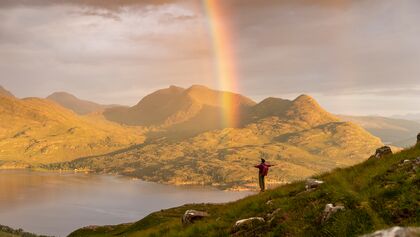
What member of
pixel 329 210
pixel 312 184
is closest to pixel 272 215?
pixel 329 210

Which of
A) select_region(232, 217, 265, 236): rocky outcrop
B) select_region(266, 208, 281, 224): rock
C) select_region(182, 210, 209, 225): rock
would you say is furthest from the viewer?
select_region(182, 210, 209, 225): rock

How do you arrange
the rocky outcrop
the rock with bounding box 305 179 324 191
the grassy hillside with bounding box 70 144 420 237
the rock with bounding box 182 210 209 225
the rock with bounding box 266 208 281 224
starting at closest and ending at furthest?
1. the grassy hillside with bounding box 70 144 420 237
2. the rocky outcrop
3. the rock with bounding box 266 208 281 224
4. the rock with bounding box 305 179 324 191
5. the rock with bounding box 182 210 209 225

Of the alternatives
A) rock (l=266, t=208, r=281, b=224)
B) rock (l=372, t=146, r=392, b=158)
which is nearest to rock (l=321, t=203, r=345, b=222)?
rock (l=266, t=208, r=281, b=224)

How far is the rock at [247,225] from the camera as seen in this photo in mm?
20203

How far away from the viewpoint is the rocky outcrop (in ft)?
65.4

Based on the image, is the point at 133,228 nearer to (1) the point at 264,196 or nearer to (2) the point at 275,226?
(1) the point at 264,196

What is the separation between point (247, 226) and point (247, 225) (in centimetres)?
7

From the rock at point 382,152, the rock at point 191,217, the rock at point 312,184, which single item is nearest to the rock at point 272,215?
the rock at point 312,184

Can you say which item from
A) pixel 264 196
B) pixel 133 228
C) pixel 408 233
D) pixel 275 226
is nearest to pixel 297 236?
pixel 275 226

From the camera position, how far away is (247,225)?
2069 cm

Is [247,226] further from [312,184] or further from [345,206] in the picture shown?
[312,184]

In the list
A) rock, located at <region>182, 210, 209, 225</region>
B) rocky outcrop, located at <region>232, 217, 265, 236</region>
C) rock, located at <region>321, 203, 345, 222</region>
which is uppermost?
rock, located at <region>321, 203, 345, 222</region>

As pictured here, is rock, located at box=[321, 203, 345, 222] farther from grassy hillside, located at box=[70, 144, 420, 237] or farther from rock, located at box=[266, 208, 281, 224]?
rock, located at box=[266, 208, 281, 224]

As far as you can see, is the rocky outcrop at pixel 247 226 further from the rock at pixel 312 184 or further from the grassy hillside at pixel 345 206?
the rock at pixel 312 184
